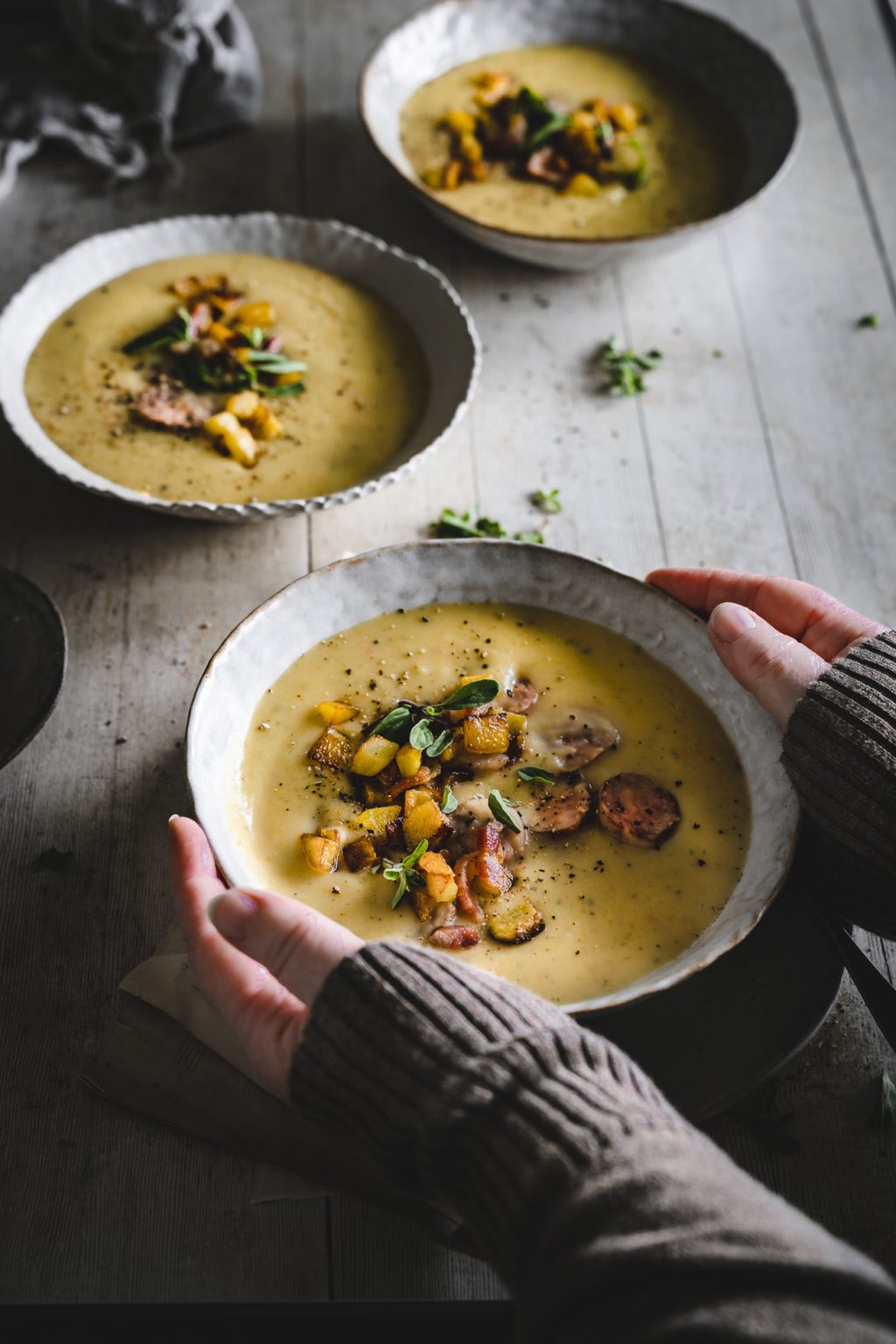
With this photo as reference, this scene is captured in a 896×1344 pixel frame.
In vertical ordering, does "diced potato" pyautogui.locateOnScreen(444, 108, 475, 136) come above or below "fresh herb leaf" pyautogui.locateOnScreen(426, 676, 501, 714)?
above

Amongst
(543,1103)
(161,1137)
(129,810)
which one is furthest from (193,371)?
(543,1103)

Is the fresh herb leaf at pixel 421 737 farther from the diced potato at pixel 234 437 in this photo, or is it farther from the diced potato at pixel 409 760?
the diced potato at pixel 234 437

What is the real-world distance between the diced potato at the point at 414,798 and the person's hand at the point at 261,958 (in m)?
0.21

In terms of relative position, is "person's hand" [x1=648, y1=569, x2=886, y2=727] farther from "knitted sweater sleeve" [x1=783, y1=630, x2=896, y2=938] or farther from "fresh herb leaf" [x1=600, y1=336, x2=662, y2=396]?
"fresh herb leaf" [x1=600, y1=336, x2=662, y2=396]

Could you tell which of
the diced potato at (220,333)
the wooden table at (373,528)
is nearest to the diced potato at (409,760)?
the wooden table at (373,528)

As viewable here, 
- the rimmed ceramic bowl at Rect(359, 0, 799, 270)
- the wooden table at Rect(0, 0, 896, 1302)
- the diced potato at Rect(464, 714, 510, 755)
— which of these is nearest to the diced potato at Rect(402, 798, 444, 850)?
the diced potato at Rect(464, 714, 510, 755)

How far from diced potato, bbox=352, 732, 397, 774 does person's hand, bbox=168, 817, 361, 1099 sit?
0.82 feet

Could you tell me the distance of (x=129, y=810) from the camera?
5.55ft

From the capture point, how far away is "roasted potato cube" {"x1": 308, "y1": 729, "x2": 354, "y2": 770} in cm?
152

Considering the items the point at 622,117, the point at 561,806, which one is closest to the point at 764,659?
the point at 561,806

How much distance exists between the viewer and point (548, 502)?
2.12 meters

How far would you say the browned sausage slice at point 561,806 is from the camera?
1484 mm

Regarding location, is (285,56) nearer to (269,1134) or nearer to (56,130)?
(56,130)

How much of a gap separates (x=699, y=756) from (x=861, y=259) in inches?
61.7
